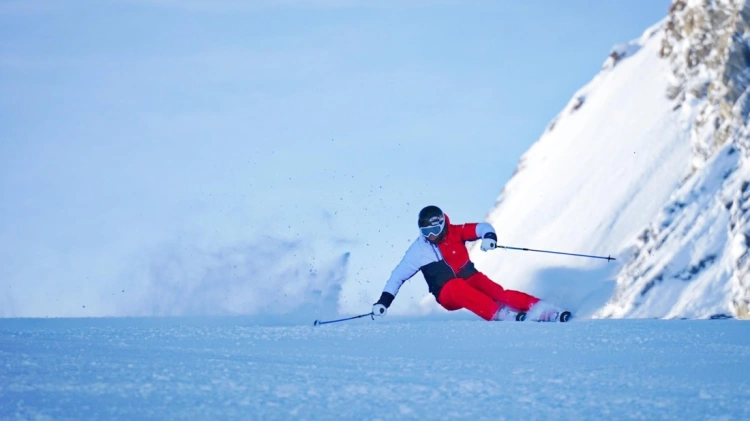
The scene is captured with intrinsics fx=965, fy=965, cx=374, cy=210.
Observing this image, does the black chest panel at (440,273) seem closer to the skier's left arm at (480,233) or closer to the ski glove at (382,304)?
the skier's left arm at (480,233)

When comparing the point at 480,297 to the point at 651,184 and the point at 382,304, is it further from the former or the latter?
the point at 651,184

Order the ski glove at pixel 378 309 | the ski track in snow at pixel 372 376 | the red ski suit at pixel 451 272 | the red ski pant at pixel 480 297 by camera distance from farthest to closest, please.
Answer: the ski glove at pixel 378 309
the red ski suit at pixel 451 272
the red ski pant at pixel 480 297
the ski track in snow at pixel 372 376

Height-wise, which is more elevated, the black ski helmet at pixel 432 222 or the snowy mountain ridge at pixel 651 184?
the snowy mountain ridge at pixel 651 184

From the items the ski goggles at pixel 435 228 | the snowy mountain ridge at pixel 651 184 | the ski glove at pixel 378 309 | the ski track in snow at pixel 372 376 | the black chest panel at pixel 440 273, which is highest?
the snowy mountain ridge at pixel 651 184

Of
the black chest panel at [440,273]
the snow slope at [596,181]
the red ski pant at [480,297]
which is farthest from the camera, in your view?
the snow slope at [596,181]

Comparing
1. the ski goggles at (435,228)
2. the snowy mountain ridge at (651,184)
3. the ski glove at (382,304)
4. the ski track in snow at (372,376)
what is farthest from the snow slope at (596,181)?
the ski track in snow at (372,376)

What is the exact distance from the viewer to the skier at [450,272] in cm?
1131

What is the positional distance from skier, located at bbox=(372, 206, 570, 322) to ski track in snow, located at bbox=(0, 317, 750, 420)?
3897 mm

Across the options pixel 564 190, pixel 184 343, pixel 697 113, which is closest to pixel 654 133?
pixel 697 113

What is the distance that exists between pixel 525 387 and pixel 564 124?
76062 mm

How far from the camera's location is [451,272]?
11750 millimetres

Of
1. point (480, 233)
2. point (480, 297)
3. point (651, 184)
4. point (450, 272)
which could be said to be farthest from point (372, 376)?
point (651, 184)

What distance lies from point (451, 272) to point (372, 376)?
6.70 m

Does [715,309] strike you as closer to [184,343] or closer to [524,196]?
[524,196]
